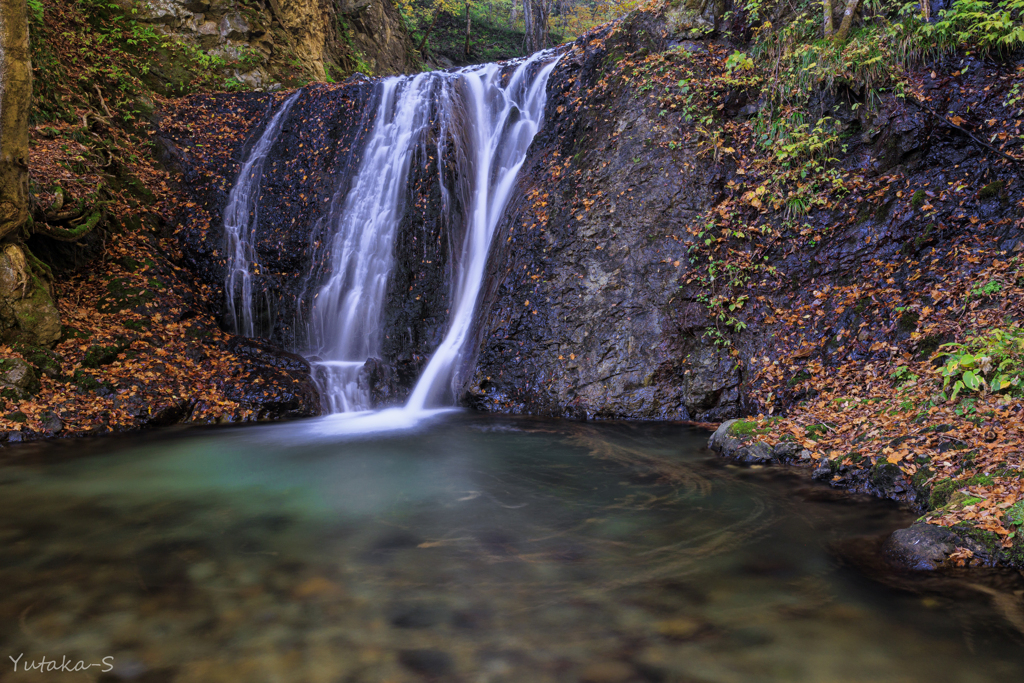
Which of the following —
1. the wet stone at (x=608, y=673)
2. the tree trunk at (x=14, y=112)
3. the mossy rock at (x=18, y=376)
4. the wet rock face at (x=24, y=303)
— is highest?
the tree trunk at (x=14, y=112)

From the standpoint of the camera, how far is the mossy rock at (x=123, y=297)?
27.5ft

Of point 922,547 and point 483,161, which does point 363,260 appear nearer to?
point 483,161

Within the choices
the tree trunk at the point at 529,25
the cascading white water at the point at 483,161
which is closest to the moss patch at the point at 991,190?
the cascading white water at the point at 483,161

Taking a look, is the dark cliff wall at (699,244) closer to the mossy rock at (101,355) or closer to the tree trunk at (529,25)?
the mossy rock at (101,355)

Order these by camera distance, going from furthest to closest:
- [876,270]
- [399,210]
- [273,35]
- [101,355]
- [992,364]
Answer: [273,35], [399,210], [101,355], [876,270], [992,364]

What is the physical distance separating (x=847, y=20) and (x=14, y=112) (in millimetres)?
11113

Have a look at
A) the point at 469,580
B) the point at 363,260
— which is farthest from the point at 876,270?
the point at 363,260

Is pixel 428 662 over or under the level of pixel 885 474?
under

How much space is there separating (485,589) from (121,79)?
45.6ft

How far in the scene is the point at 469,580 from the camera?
327cm

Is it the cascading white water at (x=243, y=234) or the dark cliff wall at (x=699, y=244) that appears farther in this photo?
the cascading white water at (x=243, y=234)

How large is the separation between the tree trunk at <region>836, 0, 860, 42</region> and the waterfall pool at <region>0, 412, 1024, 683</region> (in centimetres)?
670

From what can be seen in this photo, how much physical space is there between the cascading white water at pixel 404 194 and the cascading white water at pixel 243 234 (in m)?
1.30

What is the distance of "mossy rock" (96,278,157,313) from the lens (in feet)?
27.5
